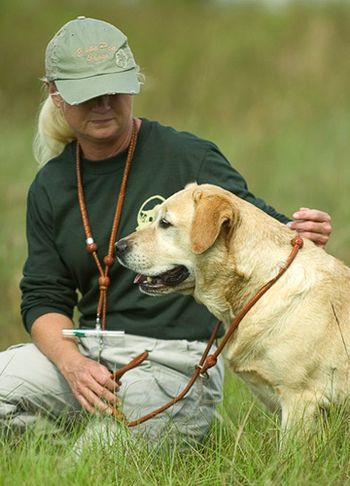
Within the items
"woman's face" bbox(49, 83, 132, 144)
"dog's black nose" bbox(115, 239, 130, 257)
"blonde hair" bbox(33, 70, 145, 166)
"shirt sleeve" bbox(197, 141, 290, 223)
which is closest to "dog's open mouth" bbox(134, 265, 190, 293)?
"dog's black nose" bbox(115, 239, 130, 257)

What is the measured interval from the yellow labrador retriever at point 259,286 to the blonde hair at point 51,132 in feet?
3.12

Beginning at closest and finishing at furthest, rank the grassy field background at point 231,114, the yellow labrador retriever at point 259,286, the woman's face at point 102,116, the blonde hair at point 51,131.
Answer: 1. the grassy field background at point 231,114
2. the yellow labrador retriever at point 259,286
3. the woman's face at point 102,116
4. the blonde hair at point 51,131

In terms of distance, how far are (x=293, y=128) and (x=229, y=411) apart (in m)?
8.95

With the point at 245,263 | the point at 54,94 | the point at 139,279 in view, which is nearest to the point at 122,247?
the point at 139,279

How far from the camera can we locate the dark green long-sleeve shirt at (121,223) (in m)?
4.81

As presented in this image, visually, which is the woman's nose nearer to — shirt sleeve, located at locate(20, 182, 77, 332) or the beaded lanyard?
the beaded lanyard

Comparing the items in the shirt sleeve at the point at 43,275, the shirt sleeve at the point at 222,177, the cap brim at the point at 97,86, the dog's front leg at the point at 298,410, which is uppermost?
the cap brim at the point at 97,86

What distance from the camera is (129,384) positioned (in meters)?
4.59

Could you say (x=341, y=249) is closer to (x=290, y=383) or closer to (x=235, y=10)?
(x=290, y=383)

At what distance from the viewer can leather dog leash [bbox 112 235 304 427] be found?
4.18 metres

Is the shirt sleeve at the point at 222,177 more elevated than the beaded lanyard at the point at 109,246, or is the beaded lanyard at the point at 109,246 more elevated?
the shirt sleeve at the point at 222,177

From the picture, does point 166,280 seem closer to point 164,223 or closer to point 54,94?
point 164,223

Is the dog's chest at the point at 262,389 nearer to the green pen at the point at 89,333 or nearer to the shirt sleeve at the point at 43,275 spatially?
the green pen at the point at 89,333

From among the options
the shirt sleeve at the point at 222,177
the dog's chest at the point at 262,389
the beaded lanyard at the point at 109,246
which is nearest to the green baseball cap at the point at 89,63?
the beaded lanyard at the point at 109,246
